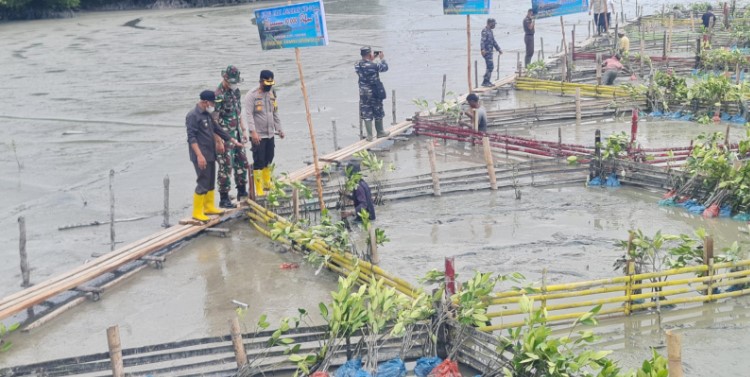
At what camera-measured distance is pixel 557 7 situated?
60.4ft

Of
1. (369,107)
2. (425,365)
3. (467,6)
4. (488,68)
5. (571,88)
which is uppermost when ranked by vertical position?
(467,6)

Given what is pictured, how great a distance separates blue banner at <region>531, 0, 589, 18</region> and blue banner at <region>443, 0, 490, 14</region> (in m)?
2.98

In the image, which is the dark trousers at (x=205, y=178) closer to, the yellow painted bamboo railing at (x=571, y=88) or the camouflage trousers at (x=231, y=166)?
the camouflage trousers at (x=231, y=166)

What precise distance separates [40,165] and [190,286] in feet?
21.5

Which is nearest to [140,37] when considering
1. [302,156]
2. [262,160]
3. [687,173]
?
[302,156]

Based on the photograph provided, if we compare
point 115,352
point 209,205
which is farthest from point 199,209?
point 115,352

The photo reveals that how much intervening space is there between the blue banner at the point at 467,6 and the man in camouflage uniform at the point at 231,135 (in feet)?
21.6

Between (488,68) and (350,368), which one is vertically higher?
(488,68)

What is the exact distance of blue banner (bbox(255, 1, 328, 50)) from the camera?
9266 millimetres

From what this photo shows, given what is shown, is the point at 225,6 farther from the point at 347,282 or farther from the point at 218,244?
the point at 347,282

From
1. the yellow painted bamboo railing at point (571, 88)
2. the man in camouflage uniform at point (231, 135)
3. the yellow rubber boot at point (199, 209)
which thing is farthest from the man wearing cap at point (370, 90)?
the yellow rubber boot at point (199, 209)

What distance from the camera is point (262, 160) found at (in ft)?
35.2

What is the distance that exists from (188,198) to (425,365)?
601 cm

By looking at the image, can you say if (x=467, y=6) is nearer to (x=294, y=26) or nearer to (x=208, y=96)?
(x=294, y=26)
